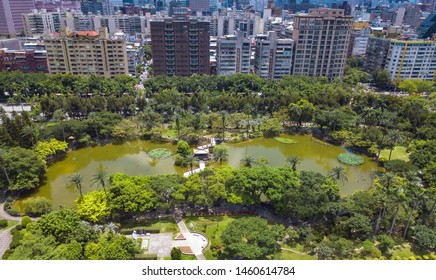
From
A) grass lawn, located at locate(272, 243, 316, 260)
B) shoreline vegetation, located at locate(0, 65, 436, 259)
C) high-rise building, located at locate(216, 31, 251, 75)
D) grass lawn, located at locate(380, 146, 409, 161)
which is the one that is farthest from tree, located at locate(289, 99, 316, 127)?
high-rise building, located at locate(216, 31, 251, 75)

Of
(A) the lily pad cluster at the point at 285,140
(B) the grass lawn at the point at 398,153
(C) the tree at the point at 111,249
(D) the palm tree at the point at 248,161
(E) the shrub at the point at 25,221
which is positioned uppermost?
(C) the tree at the point at 111,249

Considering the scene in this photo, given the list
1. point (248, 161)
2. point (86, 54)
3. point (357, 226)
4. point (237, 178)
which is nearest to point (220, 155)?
point (248, 161)

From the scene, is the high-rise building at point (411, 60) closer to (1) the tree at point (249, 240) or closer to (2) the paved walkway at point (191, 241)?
(1) the tree at point (249, 240)

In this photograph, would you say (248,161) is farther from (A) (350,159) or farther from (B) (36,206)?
(B) (36,206)

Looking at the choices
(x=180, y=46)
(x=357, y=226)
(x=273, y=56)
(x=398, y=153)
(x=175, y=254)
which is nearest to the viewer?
(x=175, y=254)

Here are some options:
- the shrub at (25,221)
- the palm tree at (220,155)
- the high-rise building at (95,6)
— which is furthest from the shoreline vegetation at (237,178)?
the high-rise building at (95,6)

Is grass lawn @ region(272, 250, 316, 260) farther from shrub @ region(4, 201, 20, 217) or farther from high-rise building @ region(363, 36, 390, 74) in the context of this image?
high-rise building @ region(363, 36, 390, 74)
